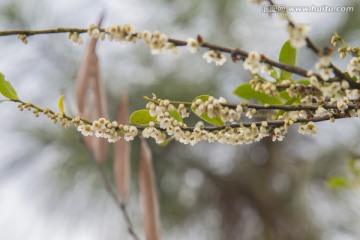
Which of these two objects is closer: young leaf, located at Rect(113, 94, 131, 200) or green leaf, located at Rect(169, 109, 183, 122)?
green leaf, located at Rect(169, 109, 183, 122)

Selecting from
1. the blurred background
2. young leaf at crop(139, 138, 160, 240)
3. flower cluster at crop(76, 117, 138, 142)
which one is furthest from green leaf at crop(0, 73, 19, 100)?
the blurred background

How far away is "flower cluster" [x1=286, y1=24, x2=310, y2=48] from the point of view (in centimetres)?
24

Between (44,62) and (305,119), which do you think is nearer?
(305,119)

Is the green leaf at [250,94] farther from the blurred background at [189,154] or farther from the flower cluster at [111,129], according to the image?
the blurred background at [189,154]

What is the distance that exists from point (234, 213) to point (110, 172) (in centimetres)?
Answer: 53

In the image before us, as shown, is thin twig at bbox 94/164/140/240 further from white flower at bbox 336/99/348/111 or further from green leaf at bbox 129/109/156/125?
white flower at bbox 336/99/348/111

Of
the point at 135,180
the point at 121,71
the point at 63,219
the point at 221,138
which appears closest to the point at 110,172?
the point at 135,180

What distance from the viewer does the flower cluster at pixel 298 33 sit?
0.79 ft

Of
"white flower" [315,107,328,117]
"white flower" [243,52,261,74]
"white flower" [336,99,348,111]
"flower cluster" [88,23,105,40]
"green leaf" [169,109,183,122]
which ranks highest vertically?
"flower cluster" [88,23,105,40]

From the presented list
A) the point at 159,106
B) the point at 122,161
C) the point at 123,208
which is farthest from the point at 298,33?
the point at 122,161

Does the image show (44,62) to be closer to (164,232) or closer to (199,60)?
(199,60)

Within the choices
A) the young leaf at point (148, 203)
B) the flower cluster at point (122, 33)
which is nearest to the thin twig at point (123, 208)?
the young leaf at point (148, 203)

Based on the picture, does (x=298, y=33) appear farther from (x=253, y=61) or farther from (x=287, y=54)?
(x=287, y=54)

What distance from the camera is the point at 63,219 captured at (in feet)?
5.64
